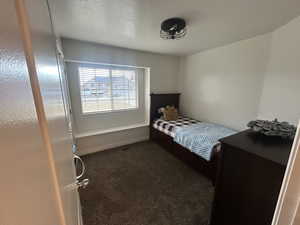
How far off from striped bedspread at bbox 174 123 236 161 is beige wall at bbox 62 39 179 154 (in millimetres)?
1290

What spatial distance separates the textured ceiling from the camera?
1.42m

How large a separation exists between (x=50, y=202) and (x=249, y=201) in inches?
48.4

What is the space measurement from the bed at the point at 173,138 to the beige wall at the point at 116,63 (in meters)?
Answer: 0.26

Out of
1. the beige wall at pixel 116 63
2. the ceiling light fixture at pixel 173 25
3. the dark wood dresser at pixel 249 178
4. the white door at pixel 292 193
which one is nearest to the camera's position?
the white door at pixel 292 193

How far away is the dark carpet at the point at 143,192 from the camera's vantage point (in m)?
1.52

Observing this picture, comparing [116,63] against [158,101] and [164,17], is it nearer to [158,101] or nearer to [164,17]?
[158,101]

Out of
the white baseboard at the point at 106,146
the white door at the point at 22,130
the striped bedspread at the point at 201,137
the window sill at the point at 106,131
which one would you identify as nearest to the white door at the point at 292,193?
the white door at the point at 22,130

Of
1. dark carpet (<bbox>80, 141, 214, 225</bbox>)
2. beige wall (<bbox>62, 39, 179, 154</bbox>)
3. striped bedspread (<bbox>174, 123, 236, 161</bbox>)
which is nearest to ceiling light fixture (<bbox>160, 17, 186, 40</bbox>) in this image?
beige wall (<bbox>62, 39, 179, 154</bbox>)

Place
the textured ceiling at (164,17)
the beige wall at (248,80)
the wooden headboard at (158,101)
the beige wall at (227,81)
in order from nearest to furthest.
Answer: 1. the textured ceiling at (164,17)
2. the beige wall at (248,80)
3. the beige wall at (227,81)
4. the wooden headboard at (158,101)

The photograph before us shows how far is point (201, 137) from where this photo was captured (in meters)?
2.22

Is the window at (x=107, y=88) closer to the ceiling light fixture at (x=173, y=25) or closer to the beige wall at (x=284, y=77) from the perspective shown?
the ceiling light fixture at (x=173, y=25)

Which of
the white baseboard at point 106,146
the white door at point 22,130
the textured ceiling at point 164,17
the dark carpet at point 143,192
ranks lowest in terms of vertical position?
the dark carpet at point 143,192

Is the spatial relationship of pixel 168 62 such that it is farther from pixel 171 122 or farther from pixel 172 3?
pixel 172 3

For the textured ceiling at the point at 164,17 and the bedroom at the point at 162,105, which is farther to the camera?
Result: the textured ceiling at the point at 164,17
